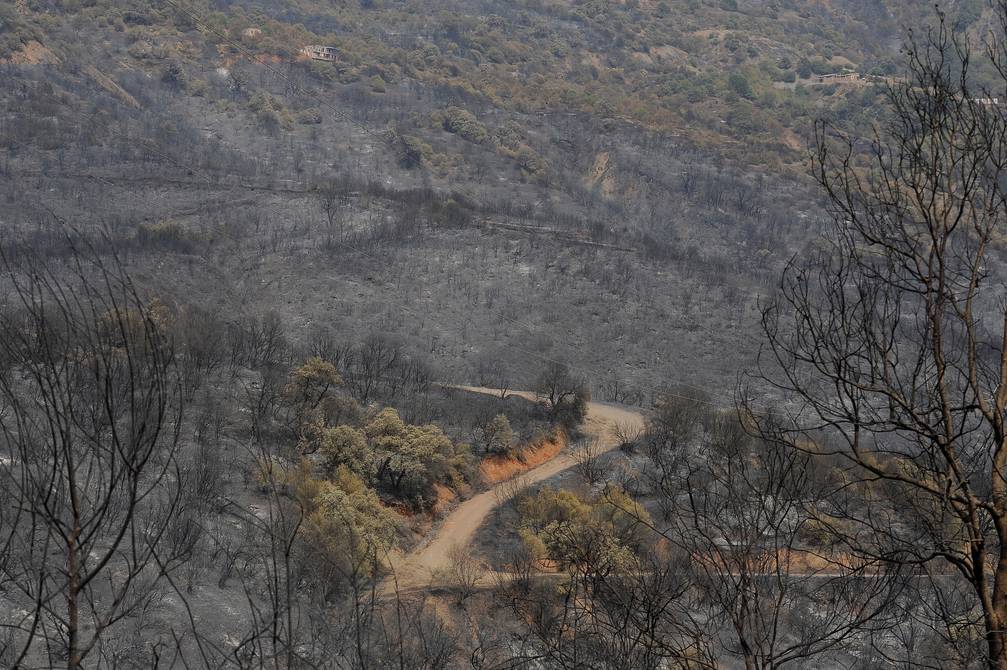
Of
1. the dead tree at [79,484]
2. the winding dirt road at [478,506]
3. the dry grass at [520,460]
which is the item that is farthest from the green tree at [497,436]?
the dead tree at [79,484]

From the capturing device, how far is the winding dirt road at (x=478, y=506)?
70.9 ft

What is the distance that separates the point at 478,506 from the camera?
87.0ft


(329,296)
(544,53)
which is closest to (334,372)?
(329,296)

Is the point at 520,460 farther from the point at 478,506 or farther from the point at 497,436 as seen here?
the point at 478,506

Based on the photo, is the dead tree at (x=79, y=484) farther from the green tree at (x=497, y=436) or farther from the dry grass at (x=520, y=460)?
the green tree at (x=497, y=436)

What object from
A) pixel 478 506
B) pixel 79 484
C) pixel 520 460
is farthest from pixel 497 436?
pixel 79 484

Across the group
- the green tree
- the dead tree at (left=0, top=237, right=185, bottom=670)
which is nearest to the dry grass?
the green tree

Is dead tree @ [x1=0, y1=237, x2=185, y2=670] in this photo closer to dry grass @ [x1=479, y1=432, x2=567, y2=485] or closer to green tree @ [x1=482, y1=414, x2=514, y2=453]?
dry grass @ [x1=479, y1=432, x2=567, y2=485]

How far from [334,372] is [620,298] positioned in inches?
960

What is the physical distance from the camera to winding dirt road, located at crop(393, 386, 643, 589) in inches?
851

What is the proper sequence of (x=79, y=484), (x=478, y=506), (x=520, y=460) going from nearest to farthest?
(x=79, y=484), (x=478, y=506), (x=520, y=460)

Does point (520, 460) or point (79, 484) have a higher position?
point (79, 484)

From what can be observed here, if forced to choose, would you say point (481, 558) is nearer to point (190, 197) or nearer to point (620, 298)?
point (620, 298)

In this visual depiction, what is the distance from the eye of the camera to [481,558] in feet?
74.0
